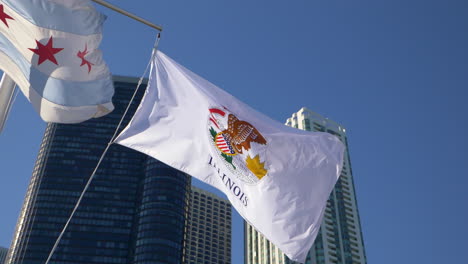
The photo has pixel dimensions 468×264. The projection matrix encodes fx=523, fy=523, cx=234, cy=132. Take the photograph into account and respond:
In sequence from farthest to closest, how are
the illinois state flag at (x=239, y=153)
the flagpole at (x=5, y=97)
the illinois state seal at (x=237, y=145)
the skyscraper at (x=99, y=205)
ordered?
1. the skyscraper at (x=99, y=205)
2. the illinois state seal at (x=237, y=145)
3. the illinois state flag at (x=239, y=153)
4. the flagpole at (x=5, y=97)

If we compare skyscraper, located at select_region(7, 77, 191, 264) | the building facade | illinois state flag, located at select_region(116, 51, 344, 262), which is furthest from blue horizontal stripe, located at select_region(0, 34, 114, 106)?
the building facade

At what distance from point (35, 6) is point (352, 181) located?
150 m

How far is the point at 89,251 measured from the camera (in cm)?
13575

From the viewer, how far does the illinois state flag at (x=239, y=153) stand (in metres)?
16.2

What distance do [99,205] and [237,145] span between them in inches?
5391

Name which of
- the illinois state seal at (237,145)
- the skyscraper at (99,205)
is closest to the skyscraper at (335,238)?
the skyscraper at (99,205)

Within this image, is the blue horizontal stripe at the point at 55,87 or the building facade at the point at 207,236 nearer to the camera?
the blue horizontal stripe at the point at 55,87

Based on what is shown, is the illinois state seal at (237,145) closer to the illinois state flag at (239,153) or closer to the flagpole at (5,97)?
the illinois state flag at (239,153)

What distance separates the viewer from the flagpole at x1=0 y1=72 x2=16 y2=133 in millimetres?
12367

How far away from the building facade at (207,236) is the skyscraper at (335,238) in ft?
121

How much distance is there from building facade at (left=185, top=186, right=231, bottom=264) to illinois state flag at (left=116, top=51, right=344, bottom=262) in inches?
6542

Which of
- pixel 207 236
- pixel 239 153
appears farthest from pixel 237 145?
pixel 207 236

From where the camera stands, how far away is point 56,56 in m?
13.6

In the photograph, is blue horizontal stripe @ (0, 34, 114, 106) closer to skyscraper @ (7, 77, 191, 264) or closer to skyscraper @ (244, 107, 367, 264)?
skyscraper @ (7, 77, 191, 264)
